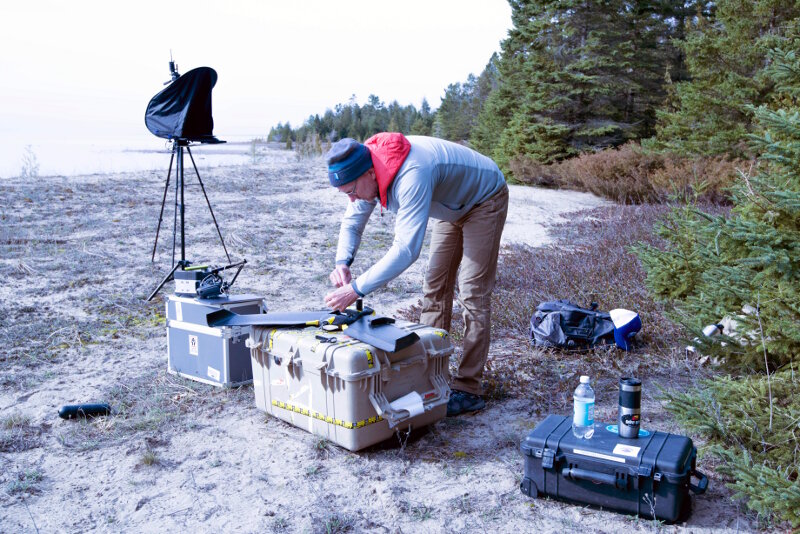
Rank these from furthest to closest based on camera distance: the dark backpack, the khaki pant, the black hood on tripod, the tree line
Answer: the tree line < the black hood on tripod < the dark backpack < the khaki pant

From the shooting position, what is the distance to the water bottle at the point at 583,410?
9.28 ft

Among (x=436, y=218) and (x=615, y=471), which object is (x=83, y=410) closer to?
(x=436, y=218)

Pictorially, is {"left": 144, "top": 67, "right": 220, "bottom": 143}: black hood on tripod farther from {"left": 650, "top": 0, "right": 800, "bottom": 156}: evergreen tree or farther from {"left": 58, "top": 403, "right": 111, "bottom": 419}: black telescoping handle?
{"left": 650, "top": 0, "right": 800, "bottom": 156}: evergreen tree

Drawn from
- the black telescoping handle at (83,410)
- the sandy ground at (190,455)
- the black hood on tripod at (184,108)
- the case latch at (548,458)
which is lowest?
the sandy ground at (190,455)

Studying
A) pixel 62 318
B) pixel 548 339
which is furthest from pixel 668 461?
pixel 62 318

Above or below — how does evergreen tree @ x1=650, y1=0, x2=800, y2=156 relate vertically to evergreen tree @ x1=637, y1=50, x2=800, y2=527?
above

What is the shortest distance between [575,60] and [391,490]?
22713 mm

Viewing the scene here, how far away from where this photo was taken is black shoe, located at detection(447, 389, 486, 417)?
3.83 meters

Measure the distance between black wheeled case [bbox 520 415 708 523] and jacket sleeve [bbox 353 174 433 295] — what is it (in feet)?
3.46

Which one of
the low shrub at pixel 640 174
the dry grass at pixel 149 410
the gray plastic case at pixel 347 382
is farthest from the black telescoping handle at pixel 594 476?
the low shrub at pixel 640 174

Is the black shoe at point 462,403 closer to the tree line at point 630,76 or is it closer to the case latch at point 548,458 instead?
the case latch at point 548,458

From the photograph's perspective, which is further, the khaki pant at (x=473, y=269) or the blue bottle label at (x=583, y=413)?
the khaki pant at (x=473, y=269)

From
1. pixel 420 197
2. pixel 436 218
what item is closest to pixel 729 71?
pixel 436 218

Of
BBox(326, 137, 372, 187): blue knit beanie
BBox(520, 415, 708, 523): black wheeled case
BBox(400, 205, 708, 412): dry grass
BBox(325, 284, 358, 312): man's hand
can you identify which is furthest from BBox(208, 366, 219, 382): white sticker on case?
BBox(520, 415, 708, 523): black wheeled case
